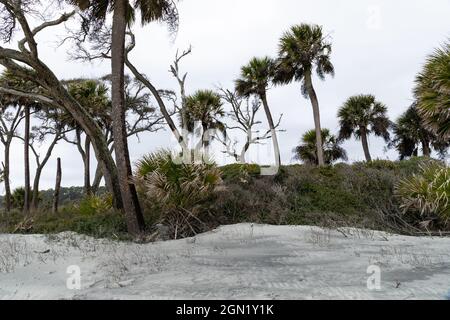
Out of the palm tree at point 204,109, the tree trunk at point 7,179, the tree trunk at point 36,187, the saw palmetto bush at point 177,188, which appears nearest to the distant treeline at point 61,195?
the tree trunk at point 36,187

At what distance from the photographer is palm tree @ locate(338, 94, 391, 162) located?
27.5 meters

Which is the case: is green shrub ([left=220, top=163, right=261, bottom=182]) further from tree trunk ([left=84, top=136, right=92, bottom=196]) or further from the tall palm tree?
tree trunk ([left=84, top=136, right=92, bottom=196])

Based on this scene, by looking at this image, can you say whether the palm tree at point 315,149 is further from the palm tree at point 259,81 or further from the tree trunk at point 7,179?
the tree trunk at point 7,179

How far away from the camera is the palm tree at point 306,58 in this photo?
2331cm

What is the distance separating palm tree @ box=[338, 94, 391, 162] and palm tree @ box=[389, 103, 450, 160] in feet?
6.66

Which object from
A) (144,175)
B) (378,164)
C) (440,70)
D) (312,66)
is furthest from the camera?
(312,66)

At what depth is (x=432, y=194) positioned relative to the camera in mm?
9500

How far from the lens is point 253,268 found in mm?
5645

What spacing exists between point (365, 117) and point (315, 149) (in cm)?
504

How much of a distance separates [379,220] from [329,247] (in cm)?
521

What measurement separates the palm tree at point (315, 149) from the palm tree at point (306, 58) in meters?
7.77

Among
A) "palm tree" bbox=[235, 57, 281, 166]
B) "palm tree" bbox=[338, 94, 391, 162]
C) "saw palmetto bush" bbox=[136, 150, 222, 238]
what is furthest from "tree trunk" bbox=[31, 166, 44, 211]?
"palm tree" bbox=[338, 94, 391, 162]

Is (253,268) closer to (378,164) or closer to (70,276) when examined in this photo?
(70,276)
